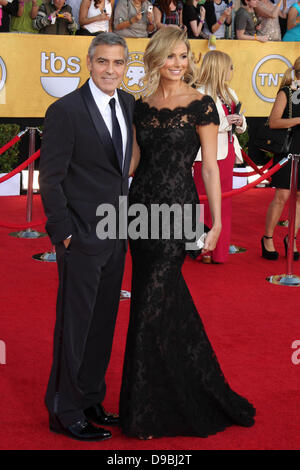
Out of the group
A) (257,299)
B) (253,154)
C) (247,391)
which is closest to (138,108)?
(247,391)

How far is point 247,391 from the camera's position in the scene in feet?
13.6

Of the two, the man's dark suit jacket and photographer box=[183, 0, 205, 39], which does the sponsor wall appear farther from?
the man's dark suit jacket

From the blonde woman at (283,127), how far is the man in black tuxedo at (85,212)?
12.1 ft

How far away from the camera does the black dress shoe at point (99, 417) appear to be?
3.65 meters

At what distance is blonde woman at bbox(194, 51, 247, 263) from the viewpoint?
6637 mm

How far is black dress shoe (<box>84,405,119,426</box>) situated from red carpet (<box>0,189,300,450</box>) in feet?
0.30

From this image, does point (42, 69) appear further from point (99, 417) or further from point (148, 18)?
point (99, 417)

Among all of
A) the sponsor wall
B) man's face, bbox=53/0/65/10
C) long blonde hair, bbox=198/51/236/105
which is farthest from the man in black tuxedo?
man's face, bbox=53/0/65/10

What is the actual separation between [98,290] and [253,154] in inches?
341

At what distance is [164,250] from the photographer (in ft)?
11.6

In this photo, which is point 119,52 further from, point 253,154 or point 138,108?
point 253,154

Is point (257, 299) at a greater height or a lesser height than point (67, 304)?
lesser

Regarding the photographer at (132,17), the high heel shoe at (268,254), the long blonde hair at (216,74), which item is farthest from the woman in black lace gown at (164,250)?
the photographer at (132,17)

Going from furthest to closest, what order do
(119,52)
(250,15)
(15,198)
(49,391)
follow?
(250,15) < (15,198) < (49,391) < (119,52)
